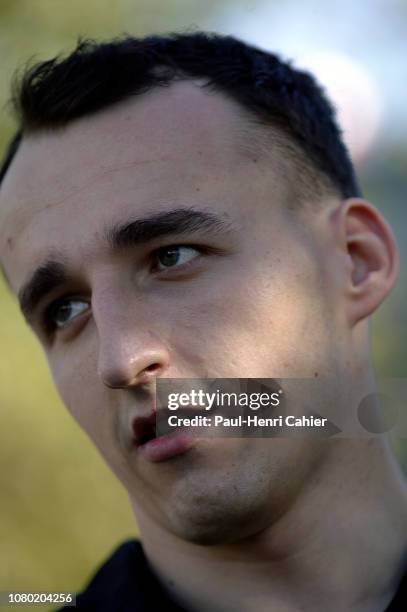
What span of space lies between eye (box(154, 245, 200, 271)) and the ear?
34 centimetres

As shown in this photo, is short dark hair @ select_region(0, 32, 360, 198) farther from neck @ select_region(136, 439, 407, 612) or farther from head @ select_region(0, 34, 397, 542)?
neck @ select_region(136, 439, 407, 612)

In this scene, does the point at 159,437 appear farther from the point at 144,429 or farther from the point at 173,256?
the point at 173,256

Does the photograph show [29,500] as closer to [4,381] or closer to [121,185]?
[4,381]

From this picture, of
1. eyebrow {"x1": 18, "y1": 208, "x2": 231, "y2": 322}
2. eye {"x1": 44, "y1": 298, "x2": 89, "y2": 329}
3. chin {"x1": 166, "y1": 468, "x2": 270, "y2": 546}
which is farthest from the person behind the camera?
eye {"x1": 44, "y1": 298, "x2": 89, "y2": 329}

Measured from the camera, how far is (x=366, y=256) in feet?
5.90

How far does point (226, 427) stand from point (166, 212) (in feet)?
1.35

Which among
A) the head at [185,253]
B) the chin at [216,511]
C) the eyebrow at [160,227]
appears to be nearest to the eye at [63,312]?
the head at [185,253]

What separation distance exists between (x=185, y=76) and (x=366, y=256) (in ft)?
1.77

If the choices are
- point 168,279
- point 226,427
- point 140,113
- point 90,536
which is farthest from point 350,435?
point 90,536

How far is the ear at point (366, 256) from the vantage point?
68.6 inches

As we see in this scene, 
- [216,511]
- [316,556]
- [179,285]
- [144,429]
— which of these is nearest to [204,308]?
[179,285]

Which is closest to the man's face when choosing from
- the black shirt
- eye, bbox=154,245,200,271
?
eye, bbox=154,245,200,271

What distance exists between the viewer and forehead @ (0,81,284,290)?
1.62m

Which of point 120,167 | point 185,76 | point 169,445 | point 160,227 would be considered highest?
point 185,76
